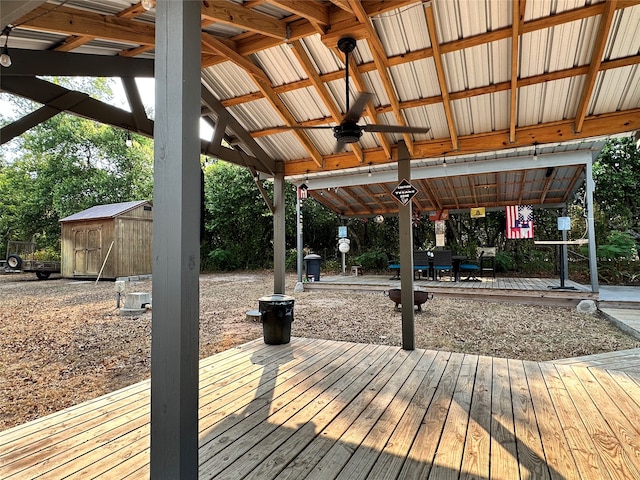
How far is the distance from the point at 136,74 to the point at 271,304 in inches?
111

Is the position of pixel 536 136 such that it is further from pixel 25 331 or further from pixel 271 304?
pixel 25 331

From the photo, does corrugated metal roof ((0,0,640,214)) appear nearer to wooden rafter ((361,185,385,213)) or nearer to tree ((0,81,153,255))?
wooden rafter ((361,185,385,213))

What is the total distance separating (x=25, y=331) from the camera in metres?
5.52

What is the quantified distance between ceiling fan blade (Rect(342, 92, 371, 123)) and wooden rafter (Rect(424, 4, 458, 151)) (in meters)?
0.83

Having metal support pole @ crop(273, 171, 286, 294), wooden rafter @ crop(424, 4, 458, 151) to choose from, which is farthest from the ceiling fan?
metal support pole @ crop(273, 171, 286, 294)

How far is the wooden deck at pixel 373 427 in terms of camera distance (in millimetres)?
1825

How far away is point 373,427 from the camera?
7.41ft

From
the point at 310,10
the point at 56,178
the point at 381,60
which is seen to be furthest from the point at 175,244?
the point at 56,178

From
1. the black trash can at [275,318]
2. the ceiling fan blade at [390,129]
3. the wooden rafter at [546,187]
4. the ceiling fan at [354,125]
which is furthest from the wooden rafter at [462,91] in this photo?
the wooden rafter at [546,187]

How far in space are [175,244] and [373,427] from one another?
Answer: 1892 millimetres

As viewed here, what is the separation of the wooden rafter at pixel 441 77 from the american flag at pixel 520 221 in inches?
289

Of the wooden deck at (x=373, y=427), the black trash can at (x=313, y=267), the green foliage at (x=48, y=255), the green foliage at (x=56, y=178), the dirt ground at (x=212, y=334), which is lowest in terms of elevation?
the dirt ground at (x=212, y=334)

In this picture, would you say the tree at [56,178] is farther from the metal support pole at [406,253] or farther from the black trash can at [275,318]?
the metal support pole at [406,253]

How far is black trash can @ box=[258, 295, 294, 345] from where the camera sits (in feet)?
13.9
